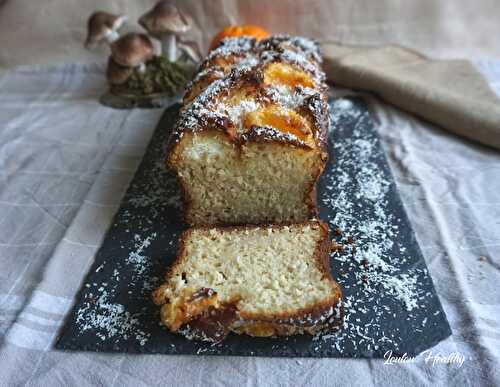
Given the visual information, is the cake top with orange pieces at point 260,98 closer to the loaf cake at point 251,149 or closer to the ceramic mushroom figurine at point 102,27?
the loaf cake at point 251,149

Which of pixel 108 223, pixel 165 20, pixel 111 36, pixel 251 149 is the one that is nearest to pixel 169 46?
pixel 165 20

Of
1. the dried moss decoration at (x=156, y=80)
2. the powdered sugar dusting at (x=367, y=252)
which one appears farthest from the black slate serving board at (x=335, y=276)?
the dried moss decoration at (x=156, y=80)

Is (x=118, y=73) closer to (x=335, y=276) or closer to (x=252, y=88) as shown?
(x=252, y=88)

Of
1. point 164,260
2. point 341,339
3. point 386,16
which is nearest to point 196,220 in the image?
point 164,260

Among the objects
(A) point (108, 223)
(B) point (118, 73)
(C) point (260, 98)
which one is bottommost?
(A) point (108, 223)

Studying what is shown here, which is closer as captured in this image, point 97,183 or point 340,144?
point 97,183

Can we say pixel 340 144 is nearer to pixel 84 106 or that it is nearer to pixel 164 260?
pixel 164 260
